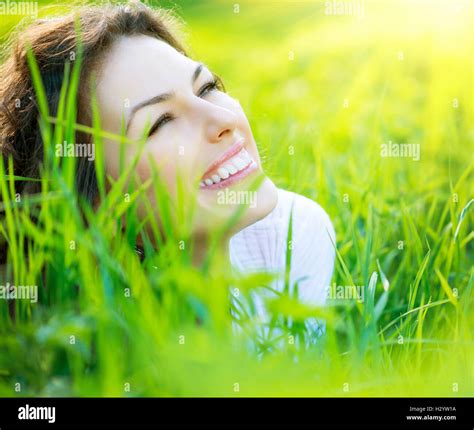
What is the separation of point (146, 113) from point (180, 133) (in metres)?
0.07

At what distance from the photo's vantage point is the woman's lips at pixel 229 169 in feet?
4.38

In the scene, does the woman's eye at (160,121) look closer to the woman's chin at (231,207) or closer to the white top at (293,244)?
the woman's chin at (231,207)

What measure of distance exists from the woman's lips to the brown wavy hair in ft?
0.78

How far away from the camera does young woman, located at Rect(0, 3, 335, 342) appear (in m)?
1.31

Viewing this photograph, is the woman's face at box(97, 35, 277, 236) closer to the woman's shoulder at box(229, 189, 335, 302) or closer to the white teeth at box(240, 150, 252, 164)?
the white teeth at box(240, 150, 252, 164)

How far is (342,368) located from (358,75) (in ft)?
5.36

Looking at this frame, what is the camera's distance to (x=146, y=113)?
1307 millimetres

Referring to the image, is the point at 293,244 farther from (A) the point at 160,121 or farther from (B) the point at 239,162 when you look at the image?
(A) the point at 160,121

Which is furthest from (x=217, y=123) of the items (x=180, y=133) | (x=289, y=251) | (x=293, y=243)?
(x=293, y=243)

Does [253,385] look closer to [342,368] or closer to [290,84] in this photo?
[342,368]

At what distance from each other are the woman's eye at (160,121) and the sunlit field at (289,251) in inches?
5.2

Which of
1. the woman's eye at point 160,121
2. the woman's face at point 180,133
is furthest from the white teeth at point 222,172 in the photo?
the woman's eye at point 160,121
